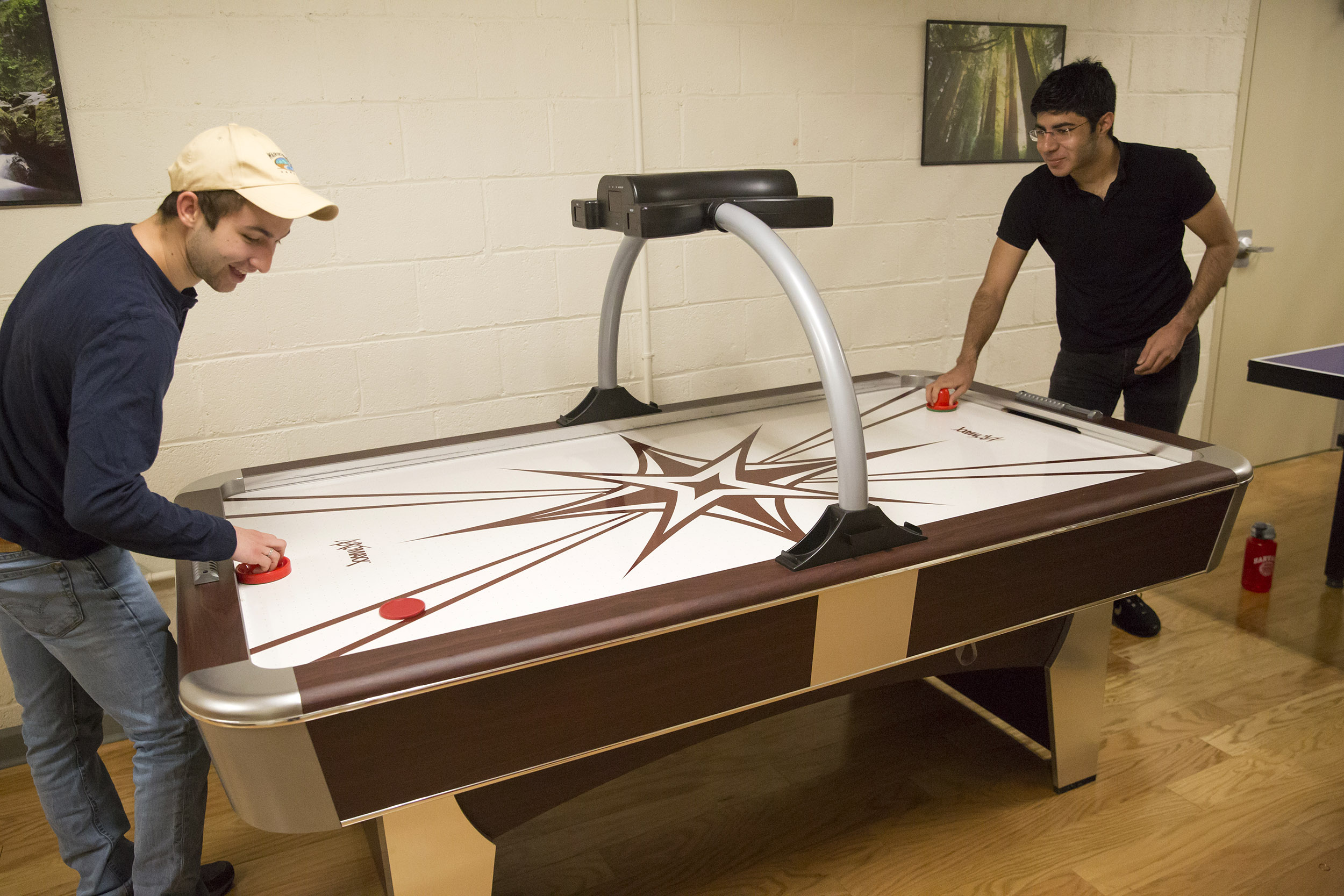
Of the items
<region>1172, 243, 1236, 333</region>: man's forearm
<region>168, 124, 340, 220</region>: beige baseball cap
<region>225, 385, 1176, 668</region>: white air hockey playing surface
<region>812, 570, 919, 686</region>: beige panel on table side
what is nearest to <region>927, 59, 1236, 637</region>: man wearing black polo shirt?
<region>1172, 243, 1236, 333</region>: man's forearm

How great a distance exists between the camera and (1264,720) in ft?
7.47

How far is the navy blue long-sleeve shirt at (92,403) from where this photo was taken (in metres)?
1.25

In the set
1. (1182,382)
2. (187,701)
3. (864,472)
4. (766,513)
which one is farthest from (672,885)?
(1182,382)

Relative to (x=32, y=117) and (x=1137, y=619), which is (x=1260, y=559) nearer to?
(x=1137, y=619)

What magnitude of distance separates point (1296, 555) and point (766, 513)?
2522 millimetres

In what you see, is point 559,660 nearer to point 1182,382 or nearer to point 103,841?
point 103,841

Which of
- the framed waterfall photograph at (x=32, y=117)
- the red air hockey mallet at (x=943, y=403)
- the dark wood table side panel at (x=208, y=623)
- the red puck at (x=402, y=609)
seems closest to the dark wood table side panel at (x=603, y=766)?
the red puck at (x=402, y=609)

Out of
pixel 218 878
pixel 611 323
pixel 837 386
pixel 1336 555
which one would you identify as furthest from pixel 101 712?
pixel 1336 555

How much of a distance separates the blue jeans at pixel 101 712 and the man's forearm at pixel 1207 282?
2.44 metres

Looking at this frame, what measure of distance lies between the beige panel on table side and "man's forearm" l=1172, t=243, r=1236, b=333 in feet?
4.76

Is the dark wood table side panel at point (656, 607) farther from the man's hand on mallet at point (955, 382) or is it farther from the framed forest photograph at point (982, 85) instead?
the framed forest photograph at point (982, 85)

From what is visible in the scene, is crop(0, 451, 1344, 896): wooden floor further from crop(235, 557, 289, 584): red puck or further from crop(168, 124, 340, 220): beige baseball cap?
crop(168, 124, 340, 220): beige baseball cap

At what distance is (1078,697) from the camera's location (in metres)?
2.00

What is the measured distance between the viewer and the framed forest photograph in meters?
3.05
